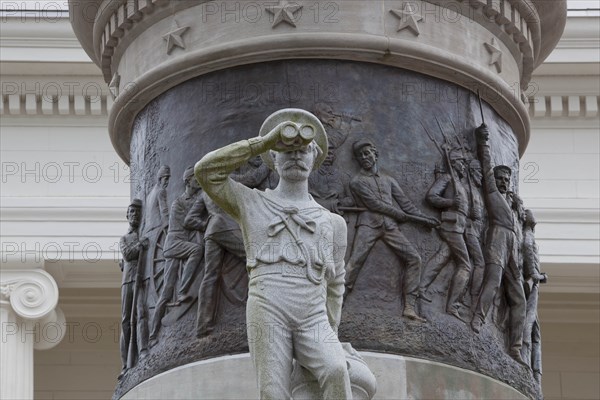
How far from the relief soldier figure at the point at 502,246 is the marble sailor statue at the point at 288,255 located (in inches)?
50.8

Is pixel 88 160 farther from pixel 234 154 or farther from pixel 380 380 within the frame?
pixel 234 154

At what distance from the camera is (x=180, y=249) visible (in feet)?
34.2

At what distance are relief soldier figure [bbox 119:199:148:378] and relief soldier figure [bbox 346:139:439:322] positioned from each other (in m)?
1.09

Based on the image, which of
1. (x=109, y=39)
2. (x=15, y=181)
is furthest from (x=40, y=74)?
(x=109, y=39)

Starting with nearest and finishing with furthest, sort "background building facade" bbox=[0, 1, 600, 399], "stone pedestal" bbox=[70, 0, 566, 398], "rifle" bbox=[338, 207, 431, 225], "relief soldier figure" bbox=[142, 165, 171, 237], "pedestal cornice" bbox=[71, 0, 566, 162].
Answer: "stone pedestal" bbox=[70, 0, 566, 398], "rifle" bbox=[338, 207, 431, 225], "pedestal cornice" bbox=[71, 0, 566, 162], "relief soldier figure" bbox=[142, 165, 171, 237], "background building facade" bbox=[0, 1, 600, 399]

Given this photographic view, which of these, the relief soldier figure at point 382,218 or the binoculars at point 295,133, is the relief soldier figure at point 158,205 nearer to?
the relief soldier figure at point 382,218

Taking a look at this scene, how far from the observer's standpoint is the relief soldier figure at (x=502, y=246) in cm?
1054

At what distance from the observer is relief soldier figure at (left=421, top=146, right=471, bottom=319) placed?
10.3 metres

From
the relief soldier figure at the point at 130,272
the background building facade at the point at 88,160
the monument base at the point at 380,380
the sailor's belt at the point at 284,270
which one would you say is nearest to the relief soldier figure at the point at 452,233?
the monument base at the point at 380,380

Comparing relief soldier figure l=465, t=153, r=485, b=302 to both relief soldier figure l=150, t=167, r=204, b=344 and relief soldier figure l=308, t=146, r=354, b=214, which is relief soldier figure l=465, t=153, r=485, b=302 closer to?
Answer: relief soldier figure l=308, t=146, r=354, b=214

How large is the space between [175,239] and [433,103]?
1.32m

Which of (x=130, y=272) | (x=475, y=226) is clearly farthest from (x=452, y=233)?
(x=130, y=272)

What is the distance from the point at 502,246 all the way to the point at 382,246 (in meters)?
0.67

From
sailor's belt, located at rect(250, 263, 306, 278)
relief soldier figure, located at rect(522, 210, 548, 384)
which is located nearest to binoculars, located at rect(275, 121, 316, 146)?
sailor's belt, located at rect(250, 263, 306, 278)
